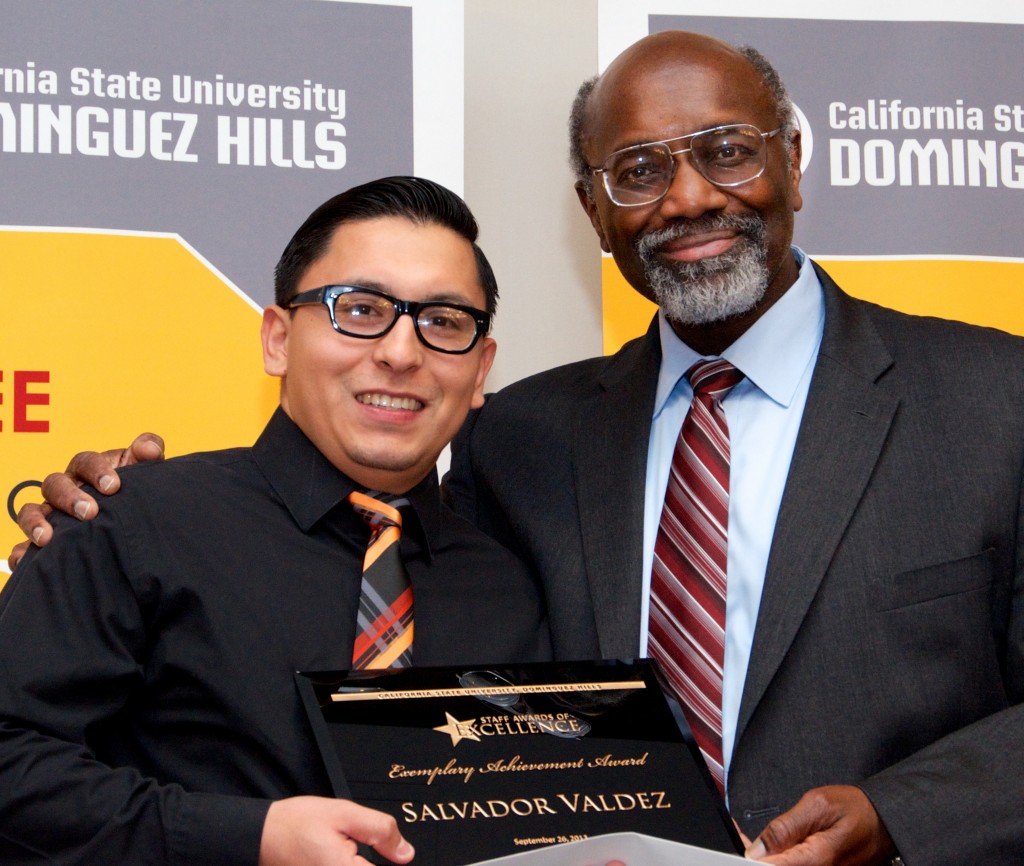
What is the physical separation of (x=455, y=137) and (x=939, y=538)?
52.2 inches

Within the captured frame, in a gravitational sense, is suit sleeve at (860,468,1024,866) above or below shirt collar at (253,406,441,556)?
below

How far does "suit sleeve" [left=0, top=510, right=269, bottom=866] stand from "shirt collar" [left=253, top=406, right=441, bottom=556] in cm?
28

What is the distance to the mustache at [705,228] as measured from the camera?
2.26m

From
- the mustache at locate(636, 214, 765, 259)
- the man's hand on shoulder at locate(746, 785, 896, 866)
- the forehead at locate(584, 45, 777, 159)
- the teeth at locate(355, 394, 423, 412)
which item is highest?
the forehead at locate(584, 45, 777, 159)

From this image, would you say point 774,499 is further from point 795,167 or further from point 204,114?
point 204,114

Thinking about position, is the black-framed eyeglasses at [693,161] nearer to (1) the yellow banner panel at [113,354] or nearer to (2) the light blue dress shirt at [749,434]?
(2) the light blue dress shirt at [749,434]

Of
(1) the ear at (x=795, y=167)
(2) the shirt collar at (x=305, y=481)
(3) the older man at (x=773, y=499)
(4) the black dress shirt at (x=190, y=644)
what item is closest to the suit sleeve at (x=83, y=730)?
(4) the black dress shirt at (x=190, y=644)

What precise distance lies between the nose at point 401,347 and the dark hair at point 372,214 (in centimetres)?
20

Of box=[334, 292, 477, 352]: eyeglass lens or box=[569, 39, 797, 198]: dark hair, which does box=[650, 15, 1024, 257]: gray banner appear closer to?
box=[569, 39, 797, 198]: dark hair

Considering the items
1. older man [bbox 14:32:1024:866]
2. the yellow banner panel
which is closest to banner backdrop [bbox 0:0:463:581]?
the yellow banner panel

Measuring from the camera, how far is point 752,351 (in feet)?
7.37

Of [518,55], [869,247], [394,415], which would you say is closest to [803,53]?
[869,247]

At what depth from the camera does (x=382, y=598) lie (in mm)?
1889

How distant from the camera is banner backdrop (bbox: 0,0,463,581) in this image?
8.20 ft
